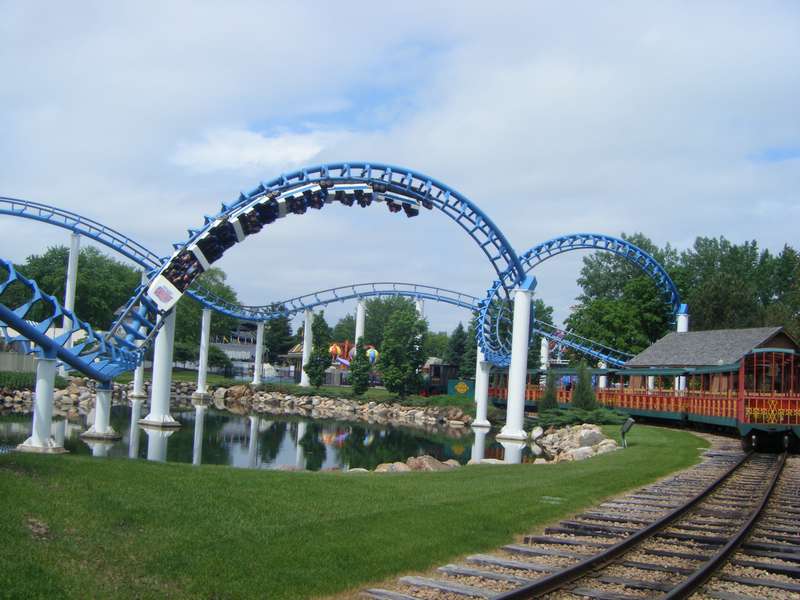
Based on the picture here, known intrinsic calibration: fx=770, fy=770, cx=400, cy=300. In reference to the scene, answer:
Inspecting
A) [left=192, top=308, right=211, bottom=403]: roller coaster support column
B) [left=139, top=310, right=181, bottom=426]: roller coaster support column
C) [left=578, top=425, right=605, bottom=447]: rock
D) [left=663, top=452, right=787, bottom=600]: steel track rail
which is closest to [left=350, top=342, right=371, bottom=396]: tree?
[left=192, top=308, right=211, bottom=403]: roller coaster support column

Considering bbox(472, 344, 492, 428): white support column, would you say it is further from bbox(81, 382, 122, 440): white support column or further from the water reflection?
bbox(81, 382, 122, 440): white support column

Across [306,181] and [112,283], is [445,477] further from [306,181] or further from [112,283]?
[112,283]

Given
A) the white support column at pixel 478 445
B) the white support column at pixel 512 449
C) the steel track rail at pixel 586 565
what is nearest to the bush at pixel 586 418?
the white support column at pixel 478 445

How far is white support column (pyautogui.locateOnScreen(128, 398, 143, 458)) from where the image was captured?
2540 cm

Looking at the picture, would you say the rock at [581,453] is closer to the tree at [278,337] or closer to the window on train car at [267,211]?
the window on train car at [267,211]

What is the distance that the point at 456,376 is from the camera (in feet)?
241

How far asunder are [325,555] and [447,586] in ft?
4.80

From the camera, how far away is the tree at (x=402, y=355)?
213 ft

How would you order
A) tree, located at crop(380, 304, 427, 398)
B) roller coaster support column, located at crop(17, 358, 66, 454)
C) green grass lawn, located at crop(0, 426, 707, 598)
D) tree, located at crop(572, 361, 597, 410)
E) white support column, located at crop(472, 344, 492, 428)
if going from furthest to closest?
tree, located at crop(380, 304, 427, 398), white support column, located at crop(472, 344, 492, 428), tree, located at crop(572, 361, 597, 410), roller coaster support column, located at crop(17, 358, 66, 454), green grass lawn, located at crop(0, 426, 707, 598)

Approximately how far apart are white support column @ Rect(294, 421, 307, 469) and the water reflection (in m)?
0.04

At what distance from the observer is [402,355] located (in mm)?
66000

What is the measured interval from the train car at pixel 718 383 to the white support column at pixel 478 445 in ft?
20.8

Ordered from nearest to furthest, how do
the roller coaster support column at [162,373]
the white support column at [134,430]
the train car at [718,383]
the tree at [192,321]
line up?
1. the train car at [718,383]
2. the white support column at [134,430]
3. the roller coaster support column at [162,373]
4. the tree at [192,321]

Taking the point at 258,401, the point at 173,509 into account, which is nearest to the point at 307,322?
the point at 258,401
